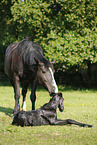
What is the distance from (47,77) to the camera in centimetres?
796

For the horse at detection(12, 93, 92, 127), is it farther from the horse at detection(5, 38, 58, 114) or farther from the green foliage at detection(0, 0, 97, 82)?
the green foliage at detection(0, 0, 97, 82)

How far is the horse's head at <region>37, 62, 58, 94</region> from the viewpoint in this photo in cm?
789

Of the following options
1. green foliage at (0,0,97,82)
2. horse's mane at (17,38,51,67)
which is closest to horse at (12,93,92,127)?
horse's mane at (17,38,51,67)

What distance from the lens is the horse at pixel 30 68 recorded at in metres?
7.96

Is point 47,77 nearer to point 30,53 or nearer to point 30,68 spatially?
point 30,68

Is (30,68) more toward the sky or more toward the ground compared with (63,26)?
more toward the ground

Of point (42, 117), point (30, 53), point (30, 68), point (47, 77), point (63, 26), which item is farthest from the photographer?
point (63, 26)

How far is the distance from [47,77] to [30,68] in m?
0.85

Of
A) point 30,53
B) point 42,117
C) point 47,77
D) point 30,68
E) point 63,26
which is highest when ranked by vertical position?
point 63,26

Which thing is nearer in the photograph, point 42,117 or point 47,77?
point 42,117

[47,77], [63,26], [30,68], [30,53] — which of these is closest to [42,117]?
[47,77]

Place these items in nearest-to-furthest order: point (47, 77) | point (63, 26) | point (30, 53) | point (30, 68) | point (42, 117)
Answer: point (42, 117), point (47, 77), point (30, 68), point (30, 53), point (63, 26)

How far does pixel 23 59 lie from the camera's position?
29.3ft

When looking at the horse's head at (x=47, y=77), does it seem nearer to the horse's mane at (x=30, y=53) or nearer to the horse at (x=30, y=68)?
the horse at (x=30, y=68)
